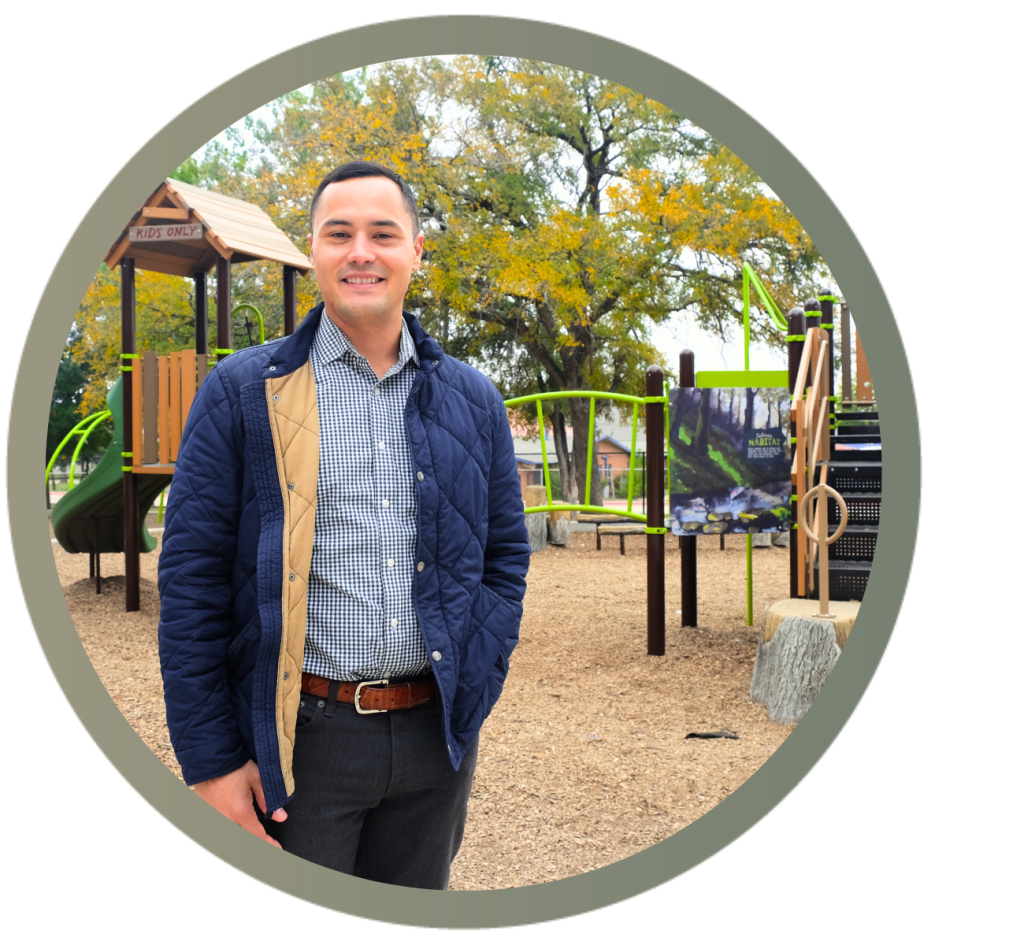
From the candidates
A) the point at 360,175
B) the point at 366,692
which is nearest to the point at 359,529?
the point at 366,692

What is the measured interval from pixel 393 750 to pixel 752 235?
13655 millimetres

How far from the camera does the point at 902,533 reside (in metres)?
2.53

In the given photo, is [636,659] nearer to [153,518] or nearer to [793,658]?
[793,658]

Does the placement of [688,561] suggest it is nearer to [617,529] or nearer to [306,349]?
[306,349]

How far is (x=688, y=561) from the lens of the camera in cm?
716

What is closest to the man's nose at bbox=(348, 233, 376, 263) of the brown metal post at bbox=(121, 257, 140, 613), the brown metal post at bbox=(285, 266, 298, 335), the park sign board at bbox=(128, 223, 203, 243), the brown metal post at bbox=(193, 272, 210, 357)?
the park sign board at bbox=(128, 223, 203, 243)

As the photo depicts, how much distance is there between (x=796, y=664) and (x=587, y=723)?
1184mm

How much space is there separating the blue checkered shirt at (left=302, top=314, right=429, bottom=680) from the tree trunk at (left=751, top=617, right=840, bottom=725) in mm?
3372

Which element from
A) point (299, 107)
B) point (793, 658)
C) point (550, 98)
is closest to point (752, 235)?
point (550, 98)

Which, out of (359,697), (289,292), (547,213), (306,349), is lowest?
(359,697)

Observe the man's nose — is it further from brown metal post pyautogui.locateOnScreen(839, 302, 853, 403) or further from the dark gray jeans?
brown metal post pyautogui.locateOnScreen(839, 302, 853, 403)

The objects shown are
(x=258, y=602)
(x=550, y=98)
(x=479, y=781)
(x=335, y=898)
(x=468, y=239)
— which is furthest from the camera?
(x=550, y=98)

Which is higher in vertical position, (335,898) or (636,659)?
(335,898)

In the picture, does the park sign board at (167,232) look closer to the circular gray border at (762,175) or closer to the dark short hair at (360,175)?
the circular gray border at (762,175)
